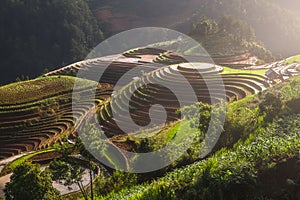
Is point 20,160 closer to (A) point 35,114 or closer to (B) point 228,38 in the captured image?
(A) point 35,114

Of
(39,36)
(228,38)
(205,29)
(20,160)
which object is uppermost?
Result: (205,29)

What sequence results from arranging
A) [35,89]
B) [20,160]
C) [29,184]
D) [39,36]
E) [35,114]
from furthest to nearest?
[39,36] → [35,89] → [35,114] → [20,160] → [29,184]

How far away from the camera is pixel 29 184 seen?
10.8 meters

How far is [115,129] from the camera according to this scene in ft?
75.9

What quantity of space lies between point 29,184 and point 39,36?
59795 millimetres

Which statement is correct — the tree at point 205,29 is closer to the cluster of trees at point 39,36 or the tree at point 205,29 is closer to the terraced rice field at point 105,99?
the terraced rice field at point 105,99

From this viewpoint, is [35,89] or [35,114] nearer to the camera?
[35,114]

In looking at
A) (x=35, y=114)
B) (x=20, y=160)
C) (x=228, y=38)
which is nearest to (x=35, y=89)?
(x=35, y=114)

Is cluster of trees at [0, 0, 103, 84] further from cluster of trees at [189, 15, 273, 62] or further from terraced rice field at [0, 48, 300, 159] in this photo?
terraced rice field at [0, 48, 300, 159]

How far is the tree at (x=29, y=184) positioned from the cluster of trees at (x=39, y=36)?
51722mm

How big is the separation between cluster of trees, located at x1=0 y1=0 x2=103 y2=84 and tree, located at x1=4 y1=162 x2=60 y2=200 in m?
51.7

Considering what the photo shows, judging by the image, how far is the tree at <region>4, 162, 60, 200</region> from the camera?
10.8 metres

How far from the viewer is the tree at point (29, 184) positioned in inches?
424

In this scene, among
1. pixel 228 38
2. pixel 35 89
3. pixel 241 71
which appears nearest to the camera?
pixel 35 89
